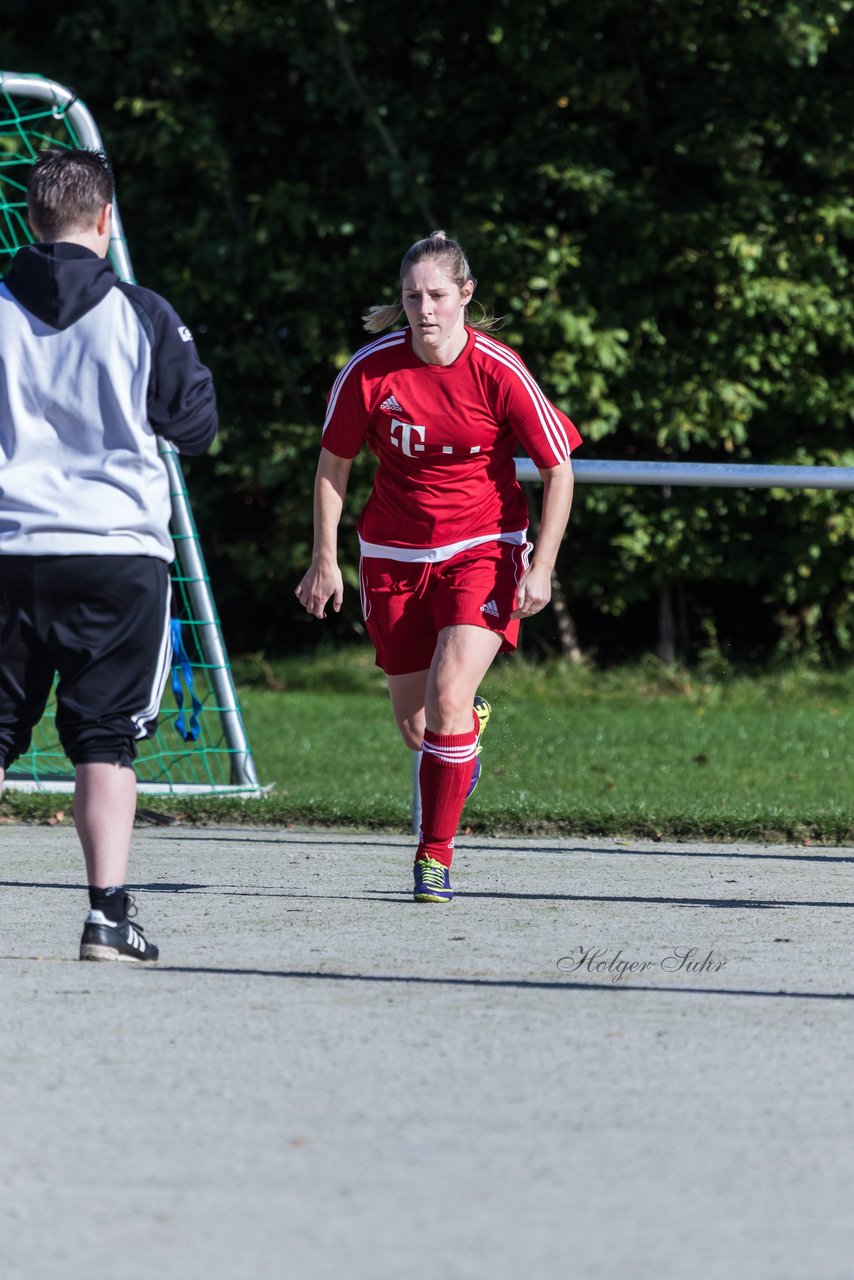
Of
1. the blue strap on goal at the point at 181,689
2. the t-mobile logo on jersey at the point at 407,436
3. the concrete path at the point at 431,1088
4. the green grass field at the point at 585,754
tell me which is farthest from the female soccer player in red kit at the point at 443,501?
the blue strap on goal at the point at 181,689

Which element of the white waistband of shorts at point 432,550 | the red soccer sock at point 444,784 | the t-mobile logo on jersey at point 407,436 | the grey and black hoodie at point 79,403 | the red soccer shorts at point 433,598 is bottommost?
the red soccer sock at point 444,784

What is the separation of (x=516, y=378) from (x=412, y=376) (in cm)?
30

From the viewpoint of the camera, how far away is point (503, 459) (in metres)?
5.46

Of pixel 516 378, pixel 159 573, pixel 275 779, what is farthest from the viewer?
pixel 275 779

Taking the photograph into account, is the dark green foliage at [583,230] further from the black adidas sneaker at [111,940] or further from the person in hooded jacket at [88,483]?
the black adidas sneaker at [111,940]

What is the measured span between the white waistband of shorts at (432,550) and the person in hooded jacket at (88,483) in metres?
1.36

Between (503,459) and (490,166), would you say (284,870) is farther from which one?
(490,166)

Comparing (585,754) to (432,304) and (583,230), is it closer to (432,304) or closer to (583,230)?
(432,304)

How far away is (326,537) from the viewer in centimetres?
549

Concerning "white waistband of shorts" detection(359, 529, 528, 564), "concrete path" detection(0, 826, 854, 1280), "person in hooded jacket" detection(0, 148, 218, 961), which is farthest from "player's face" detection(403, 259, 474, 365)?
"concrete path" detection(0, 826, 854, 1280)

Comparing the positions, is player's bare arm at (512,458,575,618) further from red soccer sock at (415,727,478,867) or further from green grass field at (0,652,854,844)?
green grass field at (0,652,854,844)

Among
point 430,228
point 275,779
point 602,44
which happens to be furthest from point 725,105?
point 275,779

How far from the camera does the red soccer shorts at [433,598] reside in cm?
535

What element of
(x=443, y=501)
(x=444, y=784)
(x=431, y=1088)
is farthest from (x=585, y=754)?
(x=431, y=1088)
